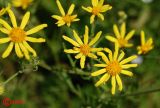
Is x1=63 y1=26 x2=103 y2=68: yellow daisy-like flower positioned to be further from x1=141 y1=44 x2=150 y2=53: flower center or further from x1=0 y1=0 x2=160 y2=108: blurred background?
x1=0 y1=0 x2=160 y2=108: blurred background

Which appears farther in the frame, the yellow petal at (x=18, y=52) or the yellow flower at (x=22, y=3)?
the yellow flower at (x=22, y=3)

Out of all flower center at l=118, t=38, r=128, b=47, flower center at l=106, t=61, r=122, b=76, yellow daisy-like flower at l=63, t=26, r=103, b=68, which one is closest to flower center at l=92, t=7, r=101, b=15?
yellow daisy-like flower at l=63, t=26, r=103, b=68

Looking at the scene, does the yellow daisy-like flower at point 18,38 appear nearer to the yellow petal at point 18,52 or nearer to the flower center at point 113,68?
the yellow petal at point 18,52

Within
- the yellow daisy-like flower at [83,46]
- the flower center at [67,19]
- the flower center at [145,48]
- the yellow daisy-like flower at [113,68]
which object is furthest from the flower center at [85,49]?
the flower center at [145,48]

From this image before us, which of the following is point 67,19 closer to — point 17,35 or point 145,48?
point 17,35

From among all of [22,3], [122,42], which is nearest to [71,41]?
[122,42]

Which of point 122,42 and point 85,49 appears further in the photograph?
point 122,42
